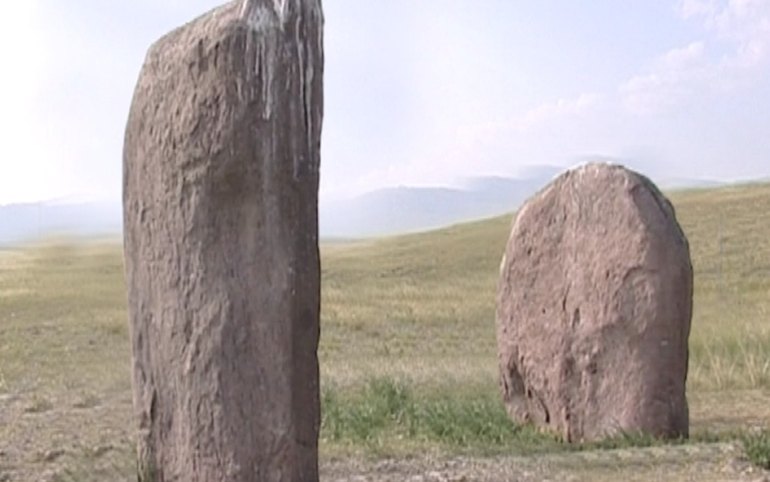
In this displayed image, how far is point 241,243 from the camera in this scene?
791 cm

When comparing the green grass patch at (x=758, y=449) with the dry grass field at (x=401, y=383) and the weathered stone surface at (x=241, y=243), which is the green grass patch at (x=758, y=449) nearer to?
the dry grass field at (x=401, y=383)

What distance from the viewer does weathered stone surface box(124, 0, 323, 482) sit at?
310 inches

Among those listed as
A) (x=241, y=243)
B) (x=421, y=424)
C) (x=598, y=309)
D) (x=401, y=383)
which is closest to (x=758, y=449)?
(x=598, y=309)

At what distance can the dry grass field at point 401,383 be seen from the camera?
10656 mm

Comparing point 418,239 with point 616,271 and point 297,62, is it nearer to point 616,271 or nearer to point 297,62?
point 616,271

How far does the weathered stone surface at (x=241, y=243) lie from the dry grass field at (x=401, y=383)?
92.4 inches

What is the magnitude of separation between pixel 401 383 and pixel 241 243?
301 inches

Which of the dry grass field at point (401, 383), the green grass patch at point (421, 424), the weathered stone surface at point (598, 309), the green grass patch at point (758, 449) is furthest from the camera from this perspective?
the green grass patch at point (421, 424)

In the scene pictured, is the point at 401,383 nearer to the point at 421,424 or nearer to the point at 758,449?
the point at 421,424

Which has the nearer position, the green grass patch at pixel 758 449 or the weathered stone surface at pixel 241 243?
the weathered stone surface at pixel 241 243

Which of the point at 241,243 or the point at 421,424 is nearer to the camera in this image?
the point at 241,243

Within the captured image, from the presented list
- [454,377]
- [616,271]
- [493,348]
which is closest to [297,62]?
[616,271]

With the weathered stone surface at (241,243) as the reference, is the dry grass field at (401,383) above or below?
below

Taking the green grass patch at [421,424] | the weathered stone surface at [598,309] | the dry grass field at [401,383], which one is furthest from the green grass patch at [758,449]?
the green grass patch at [421,424]
